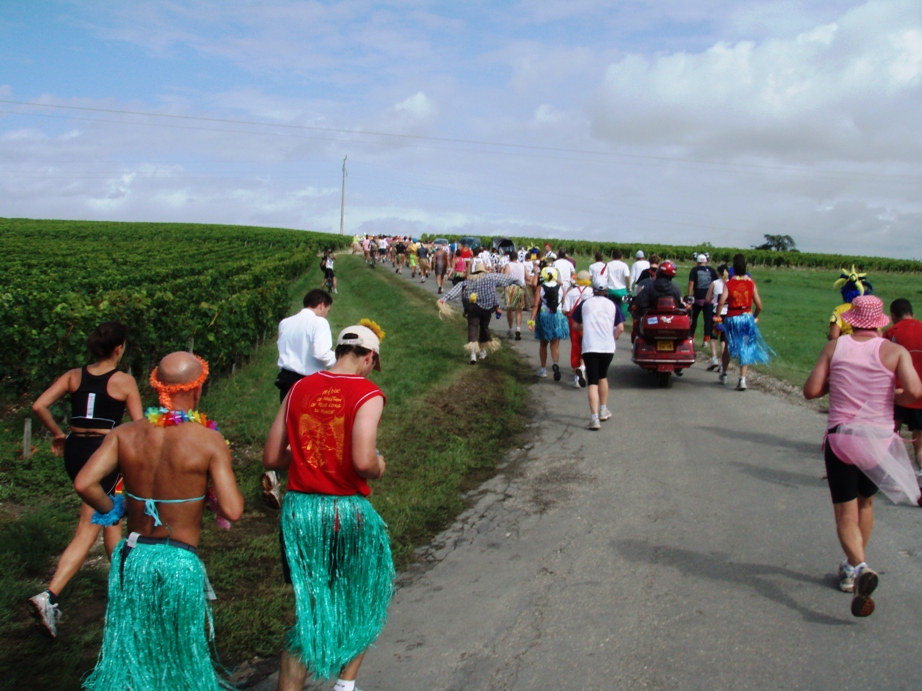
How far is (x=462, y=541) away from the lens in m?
6.05

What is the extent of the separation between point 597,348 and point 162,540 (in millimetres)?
6539

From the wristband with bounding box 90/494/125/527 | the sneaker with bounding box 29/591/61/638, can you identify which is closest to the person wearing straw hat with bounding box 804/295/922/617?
the wristband with bounding box 90/494/125/527

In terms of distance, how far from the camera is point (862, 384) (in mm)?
4820

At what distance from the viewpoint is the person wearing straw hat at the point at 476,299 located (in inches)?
526

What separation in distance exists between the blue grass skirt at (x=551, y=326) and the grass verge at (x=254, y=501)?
805 millimetres

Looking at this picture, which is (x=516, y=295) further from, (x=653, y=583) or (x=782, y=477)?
(x=653, y=583)

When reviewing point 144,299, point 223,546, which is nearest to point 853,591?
point 223,546

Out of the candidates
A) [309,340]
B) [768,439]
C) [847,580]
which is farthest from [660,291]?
[847,580]

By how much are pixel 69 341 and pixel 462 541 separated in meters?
5.74

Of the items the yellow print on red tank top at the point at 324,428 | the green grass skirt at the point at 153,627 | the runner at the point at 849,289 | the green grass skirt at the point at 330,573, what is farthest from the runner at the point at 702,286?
the green grass skirt at the point at 153,627

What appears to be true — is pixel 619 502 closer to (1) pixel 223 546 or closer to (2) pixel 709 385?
(1) pixel 223 546

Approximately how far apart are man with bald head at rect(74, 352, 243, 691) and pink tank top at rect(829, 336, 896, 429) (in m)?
3.65

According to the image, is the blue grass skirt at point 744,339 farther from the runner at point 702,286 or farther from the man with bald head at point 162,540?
the man with bald head at point 162,540

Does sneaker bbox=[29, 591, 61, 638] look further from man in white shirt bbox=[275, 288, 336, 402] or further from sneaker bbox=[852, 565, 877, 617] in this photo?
sneaker bbox=[852, 565, 877, 617]
